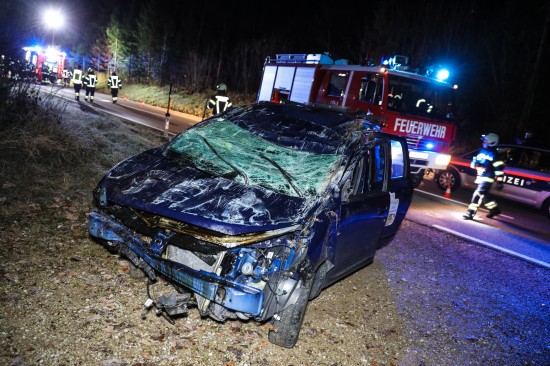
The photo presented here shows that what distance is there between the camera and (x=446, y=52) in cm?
2097

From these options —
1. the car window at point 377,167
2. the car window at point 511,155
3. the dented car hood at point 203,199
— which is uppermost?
the car window at point 511,155

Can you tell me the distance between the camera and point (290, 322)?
2986 millimetres

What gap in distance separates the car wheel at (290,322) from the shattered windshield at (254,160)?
81 centimetres

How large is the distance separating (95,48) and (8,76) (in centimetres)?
4654

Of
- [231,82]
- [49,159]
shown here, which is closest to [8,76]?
[49,159]

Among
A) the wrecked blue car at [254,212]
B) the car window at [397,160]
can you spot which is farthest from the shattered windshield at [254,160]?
the car window at [397,160]

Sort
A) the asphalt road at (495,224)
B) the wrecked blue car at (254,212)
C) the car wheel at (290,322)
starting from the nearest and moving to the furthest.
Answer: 1. the wrecked blue car at (254,212)
2. the car wheel at (290,322)
3. the asphalt road at (495,224)

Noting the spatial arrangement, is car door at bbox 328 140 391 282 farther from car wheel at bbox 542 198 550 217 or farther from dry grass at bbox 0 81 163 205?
car wheel at bbox 542 198 550 217

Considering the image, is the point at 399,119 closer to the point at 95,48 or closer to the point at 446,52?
the point at 446,52

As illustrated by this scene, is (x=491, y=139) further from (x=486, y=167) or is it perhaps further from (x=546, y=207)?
(x=546, y=207)

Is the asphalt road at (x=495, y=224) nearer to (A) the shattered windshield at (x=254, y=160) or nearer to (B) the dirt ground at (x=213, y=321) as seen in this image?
(B) the dirt ground at (x=213, y=321)

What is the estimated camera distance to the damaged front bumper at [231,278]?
8.68 ft

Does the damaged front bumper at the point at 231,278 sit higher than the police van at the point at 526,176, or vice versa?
the police van at the point at 526,176

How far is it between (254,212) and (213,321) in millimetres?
1079
